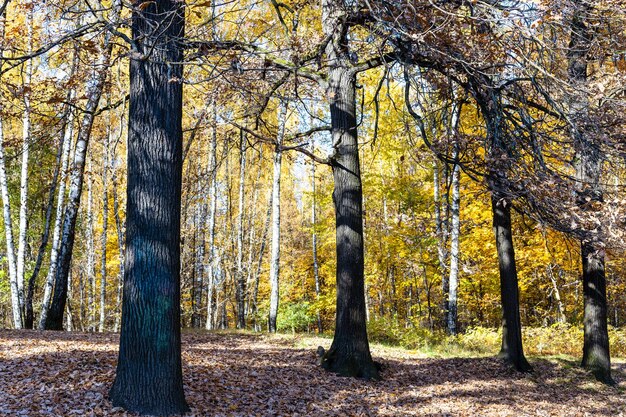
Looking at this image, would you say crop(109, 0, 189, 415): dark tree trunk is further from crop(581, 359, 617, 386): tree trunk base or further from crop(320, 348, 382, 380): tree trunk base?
crop(581, 359, 617, 386): tree trunk base

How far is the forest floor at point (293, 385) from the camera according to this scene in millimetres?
4578

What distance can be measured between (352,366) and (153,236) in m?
3.72

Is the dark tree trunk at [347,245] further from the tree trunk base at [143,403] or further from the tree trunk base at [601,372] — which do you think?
the tree trunk base at [601,372]

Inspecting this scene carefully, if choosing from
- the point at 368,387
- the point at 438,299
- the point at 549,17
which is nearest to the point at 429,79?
the point at 549,17

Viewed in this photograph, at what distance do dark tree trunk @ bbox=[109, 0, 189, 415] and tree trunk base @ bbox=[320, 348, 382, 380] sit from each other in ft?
9.29

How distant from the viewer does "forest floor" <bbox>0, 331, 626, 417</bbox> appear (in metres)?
4.58

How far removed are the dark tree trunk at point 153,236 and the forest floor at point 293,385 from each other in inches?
13.0

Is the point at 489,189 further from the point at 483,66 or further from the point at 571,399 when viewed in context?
the point at 571,399

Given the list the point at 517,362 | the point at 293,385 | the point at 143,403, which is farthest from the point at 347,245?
the point at 517,362

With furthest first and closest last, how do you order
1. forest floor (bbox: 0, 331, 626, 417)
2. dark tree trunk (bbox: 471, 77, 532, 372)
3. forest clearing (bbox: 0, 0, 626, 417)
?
dark tree trunk (bbox: 471, 77, 532, 372) < forest floor (bbox: 0, 331, 626, 417) < forest clearing (bbox: 0, 0, 626, 417)

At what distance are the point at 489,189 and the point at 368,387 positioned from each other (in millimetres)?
3317

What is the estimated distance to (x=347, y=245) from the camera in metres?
6.92

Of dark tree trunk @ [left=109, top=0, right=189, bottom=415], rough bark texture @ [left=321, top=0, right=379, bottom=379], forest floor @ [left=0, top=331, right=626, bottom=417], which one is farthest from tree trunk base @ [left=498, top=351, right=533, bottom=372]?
dark tree trunk @ [left=109, top=0, right=189, bottom=415]

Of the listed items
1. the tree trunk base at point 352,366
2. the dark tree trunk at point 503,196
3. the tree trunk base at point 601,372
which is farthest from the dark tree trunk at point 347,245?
the tree trunk base at point 601,372
